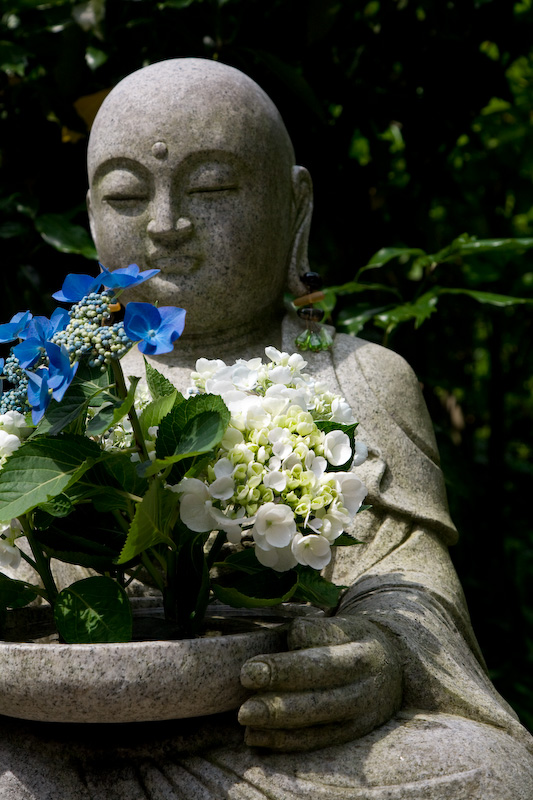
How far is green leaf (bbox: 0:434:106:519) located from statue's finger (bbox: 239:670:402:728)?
0.49 meters

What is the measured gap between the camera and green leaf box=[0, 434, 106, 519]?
1.47 metres

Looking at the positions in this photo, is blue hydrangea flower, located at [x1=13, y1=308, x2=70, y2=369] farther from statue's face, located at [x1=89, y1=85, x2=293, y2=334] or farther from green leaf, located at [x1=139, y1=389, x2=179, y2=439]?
statue's face, located at [x1=89, y1=85, x2=293, y2=334]

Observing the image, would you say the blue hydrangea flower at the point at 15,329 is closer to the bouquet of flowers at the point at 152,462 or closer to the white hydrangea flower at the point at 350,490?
the bouquet of flowers at the point at 152,462

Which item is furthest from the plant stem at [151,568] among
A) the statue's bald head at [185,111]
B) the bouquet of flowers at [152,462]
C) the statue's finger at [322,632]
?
the statue's bald head at [185,111]

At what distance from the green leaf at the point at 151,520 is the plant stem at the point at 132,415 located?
0.07 m

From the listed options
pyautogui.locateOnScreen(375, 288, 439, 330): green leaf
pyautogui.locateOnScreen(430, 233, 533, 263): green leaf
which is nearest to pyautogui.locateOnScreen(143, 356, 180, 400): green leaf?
pyautogui.locateOnScreen(375, 288, 439, 330): green leaf

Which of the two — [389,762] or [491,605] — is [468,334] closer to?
[491,605]

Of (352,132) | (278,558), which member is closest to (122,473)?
(278,558)

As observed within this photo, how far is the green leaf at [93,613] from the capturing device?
154 centimetres

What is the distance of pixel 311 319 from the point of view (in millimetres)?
2672

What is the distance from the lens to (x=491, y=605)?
472cm

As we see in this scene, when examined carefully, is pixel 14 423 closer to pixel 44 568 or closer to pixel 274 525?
pixel 44 568

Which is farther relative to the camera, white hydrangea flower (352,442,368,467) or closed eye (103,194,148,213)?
closed eye (103,194,148,213)

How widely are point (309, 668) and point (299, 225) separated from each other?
5.42 ft
